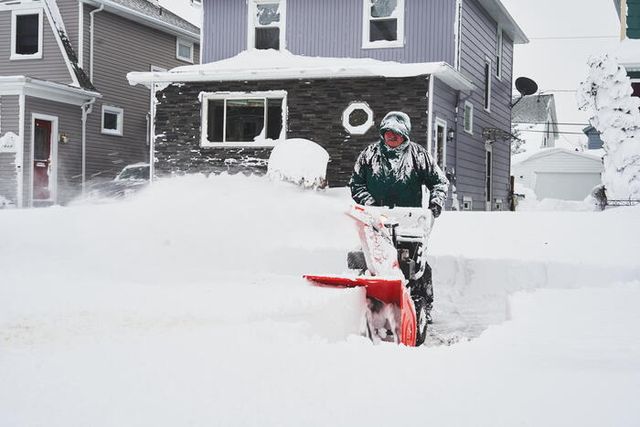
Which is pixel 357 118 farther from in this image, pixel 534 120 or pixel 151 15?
pixel 534 120

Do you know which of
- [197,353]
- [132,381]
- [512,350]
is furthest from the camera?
[512,350]

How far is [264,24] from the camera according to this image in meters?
18.4

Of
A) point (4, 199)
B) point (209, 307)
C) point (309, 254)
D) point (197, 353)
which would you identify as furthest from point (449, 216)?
point (4, 199)

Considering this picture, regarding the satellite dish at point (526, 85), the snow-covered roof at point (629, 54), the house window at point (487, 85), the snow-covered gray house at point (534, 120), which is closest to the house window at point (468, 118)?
the house window at point (487, 85)

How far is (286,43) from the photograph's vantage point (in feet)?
59.0

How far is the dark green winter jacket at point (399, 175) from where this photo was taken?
5391 mm

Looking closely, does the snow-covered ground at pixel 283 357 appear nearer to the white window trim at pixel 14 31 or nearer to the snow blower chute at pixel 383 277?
the snow blower chute at pixel 383 277

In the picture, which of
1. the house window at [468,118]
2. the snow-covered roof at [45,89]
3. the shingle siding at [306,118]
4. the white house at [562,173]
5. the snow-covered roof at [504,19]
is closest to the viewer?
the shingle siding at [306,118]

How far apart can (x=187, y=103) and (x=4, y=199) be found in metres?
7.02

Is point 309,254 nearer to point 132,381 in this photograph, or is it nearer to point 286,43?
point 132,381

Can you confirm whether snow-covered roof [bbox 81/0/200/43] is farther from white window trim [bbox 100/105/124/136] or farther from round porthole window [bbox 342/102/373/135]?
round porthole window [bbox 342/102/373/135]

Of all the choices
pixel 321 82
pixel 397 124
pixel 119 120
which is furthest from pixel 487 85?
pixel 397 124

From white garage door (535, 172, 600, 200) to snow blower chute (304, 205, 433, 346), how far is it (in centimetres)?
3254

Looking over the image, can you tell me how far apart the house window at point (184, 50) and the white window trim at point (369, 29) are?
37.7 ft
